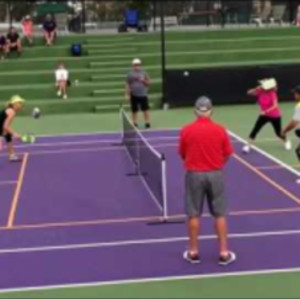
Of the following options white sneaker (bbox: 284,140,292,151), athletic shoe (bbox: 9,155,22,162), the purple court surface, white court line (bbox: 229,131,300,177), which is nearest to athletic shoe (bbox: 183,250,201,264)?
the purple court surface

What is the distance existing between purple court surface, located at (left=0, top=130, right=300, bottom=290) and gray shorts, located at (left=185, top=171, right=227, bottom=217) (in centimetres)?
67

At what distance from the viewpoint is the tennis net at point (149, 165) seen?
10.6 m

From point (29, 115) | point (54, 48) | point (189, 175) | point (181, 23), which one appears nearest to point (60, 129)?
point (29, 115)

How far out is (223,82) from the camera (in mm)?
25969

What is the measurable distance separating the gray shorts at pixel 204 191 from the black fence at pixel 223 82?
17496mm

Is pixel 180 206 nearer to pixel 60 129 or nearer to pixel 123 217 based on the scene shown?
pixel 123 217

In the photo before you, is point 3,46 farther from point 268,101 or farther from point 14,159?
point 268,101

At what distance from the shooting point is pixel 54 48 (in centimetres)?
3058

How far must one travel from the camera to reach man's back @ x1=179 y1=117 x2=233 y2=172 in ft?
26.8

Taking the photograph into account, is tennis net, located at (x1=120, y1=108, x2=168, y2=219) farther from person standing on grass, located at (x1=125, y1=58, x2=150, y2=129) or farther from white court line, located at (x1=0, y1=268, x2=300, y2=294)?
person standing on grass, located at (x1=125, y1=58, x2=150, y2=129)

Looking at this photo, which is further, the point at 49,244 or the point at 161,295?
the point at 49,244

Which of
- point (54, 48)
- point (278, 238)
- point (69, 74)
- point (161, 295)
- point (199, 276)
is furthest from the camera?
point (54, 48)

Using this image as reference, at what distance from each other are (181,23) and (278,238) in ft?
107

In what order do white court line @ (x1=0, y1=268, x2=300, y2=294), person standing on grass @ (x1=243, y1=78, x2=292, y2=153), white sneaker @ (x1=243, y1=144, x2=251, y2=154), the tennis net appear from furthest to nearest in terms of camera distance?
1. white sneaker @ (x1=243, y1=144, x2=251, y2=154)
2. person standing on grass @ (x1=243, y1=78, x2=292, y2=153)
3. the tennis net
4. white court line @ (x1=0, y1=268, x2=300, y2=294)
